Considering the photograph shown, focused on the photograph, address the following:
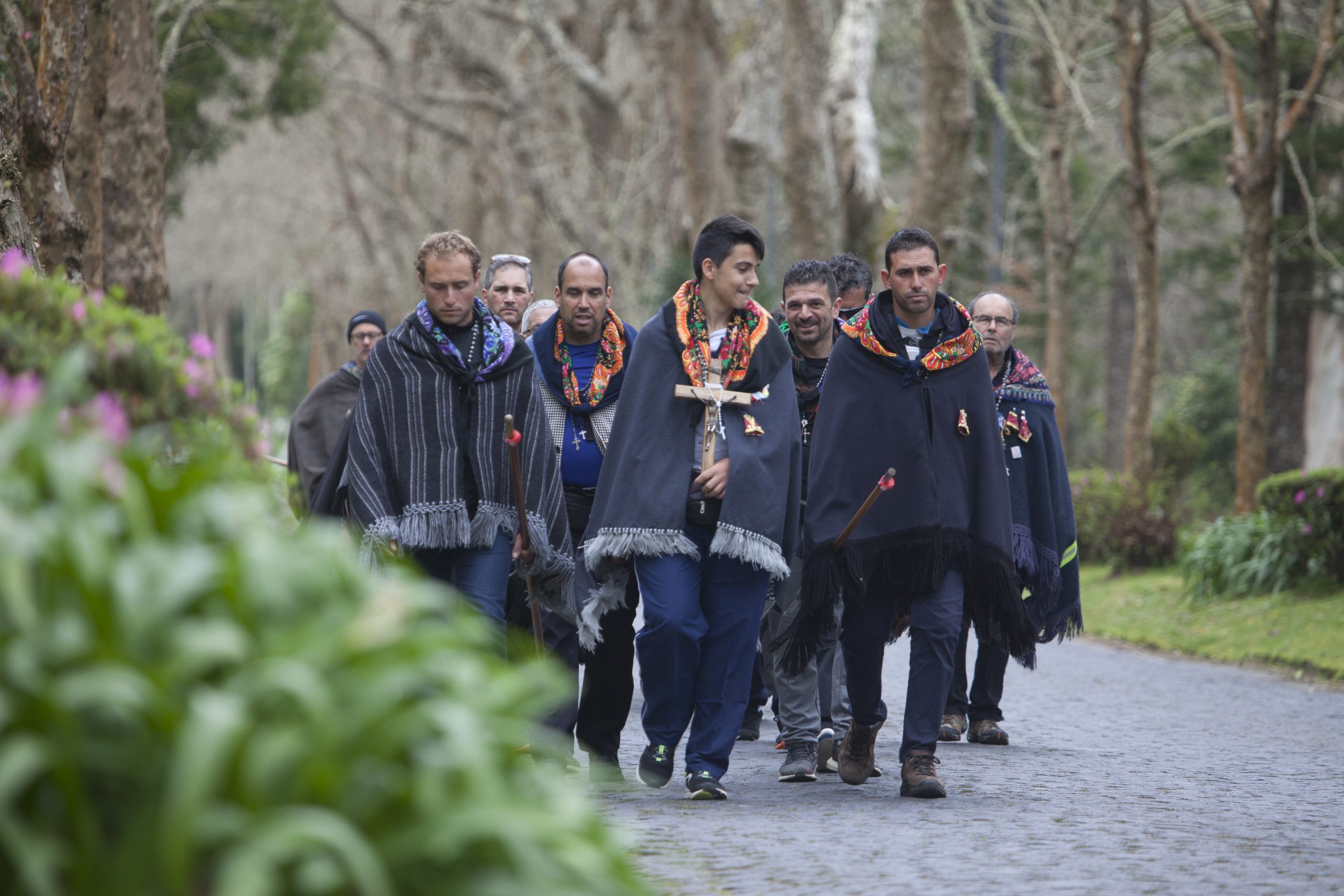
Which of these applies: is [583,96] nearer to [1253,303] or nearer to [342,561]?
[1253,303]

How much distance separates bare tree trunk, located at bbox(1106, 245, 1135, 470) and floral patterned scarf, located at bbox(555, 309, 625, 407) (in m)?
25.1

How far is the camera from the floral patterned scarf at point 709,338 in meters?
6.83

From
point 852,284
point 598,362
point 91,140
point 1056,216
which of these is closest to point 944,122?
point 1056,216

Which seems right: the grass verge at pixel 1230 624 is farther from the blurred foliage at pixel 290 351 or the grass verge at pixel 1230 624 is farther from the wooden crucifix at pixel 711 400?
the blurred foliage at pixel 290 351

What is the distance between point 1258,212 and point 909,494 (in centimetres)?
1168

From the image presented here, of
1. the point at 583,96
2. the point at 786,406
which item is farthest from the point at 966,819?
the point at 583,96

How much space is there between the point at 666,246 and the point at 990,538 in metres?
18.0

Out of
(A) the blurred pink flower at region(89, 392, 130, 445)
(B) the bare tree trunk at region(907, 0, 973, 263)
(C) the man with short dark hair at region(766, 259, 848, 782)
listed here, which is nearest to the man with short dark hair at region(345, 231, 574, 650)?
(C) the man with short dark hair at region(766, 259, 848, 782)

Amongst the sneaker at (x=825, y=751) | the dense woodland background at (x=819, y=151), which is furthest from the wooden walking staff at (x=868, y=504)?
the dense woodland background at (x=819, y=151)

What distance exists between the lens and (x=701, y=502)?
266 inches

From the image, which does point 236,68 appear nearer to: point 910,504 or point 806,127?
point 806,127

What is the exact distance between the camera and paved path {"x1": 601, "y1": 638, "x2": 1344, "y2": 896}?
5.07m

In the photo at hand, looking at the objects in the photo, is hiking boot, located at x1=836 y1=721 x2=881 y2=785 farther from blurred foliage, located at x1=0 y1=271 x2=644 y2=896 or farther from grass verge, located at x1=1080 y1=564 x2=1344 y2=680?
grass verge, located at x1=1080 y1=564 x2=1344 y2=680

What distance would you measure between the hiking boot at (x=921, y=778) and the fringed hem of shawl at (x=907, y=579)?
635 millimetres
